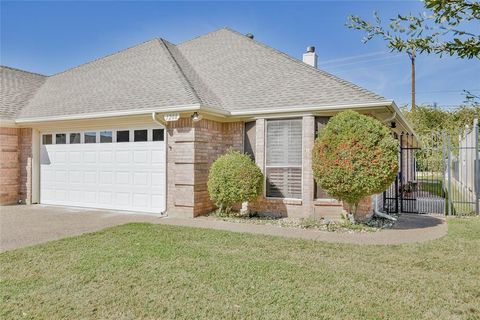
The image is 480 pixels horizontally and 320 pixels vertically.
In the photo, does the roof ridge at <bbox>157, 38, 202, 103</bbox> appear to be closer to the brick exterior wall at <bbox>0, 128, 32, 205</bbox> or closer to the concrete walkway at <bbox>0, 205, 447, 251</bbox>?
the concrete walkway at <bbox>0, 205, 447, 251</bbox>

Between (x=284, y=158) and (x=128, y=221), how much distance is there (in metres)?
4.83

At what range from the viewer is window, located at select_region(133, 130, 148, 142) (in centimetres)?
1133

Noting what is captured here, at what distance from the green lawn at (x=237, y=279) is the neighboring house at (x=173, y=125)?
3344mm

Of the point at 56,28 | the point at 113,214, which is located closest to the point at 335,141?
the point at 113,214

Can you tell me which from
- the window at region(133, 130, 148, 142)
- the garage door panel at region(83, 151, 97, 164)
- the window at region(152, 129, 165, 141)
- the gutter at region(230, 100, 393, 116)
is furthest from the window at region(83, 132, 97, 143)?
the gutter at region(230, 100, 393, 116)

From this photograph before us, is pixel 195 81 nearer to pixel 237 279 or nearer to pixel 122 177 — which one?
pixel 122 177

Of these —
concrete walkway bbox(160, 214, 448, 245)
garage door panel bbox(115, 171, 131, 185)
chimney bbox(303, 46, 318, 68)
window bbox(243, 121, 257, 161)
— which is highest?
chimney bbox(303, 46, 318, 68)

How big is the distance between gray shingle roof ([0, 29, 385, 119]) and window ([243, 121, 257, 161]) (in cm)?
64

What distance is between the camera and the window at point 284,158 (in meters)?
10.4

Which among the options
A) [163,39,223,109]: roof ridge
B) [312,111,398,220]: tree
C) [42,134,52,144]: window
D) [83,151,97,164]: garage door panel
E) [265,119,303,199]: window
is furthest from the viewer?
[42,134,52,144]: window

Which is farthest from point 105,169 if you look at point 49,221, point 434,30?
point 434,30

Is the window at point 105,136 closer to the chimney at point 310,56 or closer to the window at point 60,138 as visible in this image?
the window at point 60,138

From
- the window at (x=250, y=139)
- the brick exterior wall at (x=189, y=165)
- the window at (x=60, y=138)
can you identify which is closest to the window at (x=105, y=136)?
the window at (x=60, y=138)

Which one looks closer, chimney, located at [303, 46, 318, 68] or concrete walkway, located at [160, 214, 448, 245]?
concrete walkway, located at [160, 214, 448, 245]
